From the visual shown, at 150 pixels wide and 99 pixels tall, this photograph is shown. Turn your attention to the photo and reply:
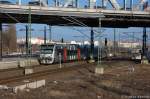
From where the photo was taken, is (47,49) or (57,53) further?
(57,53)

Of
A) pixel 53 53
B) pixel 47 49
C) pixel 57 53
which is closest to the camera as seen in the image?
pixel 53 53

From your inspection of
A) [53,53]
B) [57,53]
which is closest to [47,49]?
[53,53]

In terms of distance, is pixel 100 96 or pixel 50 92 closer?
pixel 100 96

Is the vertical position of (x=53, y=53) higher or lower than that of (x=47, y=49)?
lower

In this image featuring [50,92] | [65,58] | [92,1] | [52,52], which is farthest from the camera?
[65,58]

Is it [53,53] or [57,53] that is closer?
[53,53]

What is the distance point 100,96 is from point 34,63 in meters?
45.8

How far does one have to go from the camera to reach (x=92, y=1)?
59531 mm

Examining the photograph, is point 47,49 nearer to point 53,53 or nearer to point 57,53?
point 53,53

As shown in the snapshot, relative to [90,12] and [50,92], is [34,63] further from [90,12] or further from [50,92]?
[50,92]

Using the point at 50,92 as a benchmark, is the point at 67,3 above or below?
above

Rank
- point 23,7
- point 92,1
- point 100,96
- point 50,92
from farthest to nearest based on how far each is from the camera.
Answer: point 92,1
point 23,7
point 50,92
point 100,96

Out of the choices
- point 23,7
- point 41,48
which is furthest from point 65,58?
point 23,7

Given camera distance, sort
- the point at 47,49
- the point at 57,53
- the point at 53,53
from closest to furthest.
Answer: the point at 53,53 → the point at 47,49 → the point at 57,53
